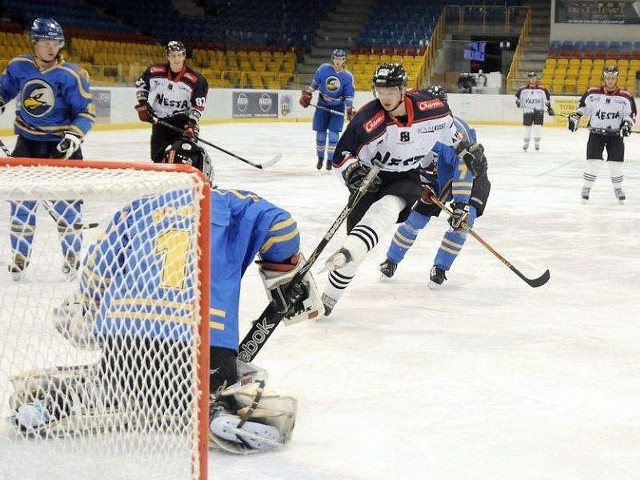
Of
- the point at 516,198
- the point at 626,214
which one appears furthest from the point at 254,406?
the point at 516,198

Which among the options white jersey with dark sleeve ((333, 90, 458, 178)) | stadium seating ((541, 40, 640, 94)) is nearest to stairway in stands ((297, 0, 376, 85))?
stadium seating ((541, 40, 640, 94))

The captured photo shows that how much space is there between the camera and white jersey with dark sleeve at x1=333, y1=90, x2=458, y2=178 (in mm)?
3629

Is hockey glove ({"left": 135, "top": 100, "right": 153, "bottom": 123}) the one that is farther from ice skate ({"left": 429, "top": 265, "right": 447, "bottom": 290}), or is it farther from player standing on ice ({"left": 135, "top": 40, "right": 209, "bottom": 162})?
ice skate ({"left": 429, "top": 265, "right": 447, "bottom": 290})

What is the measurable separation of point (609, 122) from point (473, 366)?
182 inches

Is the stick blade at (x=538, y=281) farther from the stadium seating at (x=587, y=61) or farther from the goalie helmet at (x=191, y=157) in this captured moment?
the stadium seating at (x=587, y=61)

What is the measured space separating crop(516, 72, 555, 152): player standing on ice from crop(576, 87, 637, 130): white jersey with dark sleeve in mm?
4796

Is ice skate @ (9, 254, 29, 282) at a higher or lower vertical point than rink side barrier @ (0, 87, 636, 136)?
higher

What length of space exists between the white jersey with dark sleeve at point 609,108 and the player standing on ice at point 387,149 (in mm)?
3689

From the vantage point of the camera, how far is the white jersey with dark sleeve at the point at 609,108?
7117 millimetres

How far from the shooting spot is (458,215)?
4.16 meters

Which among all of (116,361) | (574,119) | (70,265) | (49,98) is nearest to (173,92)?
(49,98)

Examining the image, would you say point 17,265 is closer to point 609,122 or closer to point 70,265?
point 70,265

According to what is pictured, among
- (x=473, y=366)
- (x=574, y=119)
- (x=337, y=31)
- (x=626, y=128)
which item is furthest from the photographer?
(x=337, y=31)

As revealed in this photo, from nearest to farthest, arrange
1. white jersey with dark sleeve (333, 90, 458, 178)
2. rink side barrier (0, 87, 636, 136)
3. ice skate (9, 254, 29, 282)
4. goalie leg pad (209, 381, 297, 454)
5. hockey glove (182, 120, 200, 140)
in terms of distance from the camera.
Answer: goalie leg pad (209, 381, 297, 454) < ice skate (9, 254, 29, 282) < white jersey with dark sleeve (333, 90, 458, 178) < hockey glove (182, 120, 200, 140) < rink side barrier (0, 87, 636, 136)
